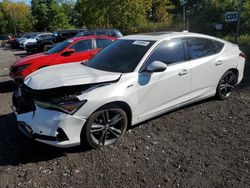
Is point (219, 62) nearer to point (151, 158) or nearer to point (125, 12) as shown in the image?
point (151, 158)

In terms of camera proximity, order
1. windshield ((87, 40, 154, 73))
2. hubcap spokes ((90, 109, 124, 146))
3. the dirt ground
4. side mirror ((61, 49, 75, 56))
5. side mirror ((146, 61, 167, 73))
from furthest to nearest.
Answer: side mirror ((61, 49, 75, 56)), windshield ((87, 40, 154, 73)), side mirror ((146, 61, 167, 73)), hubcap spokes ((90, 109, 124, 146)), the dirt ground

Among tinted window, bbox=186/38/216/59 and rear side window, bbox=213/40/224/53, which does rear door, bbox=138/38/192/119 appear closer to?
tinted window, bbox=186/38/216/59

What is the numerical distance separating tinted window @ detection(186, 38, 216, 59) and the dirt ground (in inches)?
47.1

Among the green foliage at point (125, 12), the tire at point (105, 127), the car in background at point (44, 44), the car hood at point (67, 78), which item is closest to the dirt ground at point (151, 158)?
the tire at point (105, 127)

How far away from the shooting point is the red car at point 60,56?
7.56 m

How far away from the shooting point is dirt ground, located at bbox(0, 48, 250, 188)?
320 cm

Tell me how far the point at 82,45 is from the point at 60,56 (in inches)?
39.6

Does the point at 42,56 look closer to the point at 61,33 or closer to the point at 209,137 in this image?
the point at 209,137

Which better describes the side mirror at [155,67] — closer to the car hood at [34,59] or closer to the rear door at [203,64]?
the rear door at [203,64]

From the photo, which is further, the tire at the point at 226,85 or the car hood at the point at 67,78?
the tire at the point at 226,85

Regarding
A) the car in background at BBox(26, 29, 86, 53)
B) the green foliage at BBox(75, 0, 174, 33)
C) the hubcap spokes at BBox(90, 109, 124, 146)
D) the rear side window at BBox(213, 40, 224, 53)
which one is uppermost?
the green foliage at BBox(75, 0, 174, 33)

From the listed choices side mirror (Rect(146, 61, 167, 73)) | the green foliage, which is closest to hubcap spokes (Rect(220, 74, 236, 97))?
side mirror (Rect(146, 61, 167, 73))

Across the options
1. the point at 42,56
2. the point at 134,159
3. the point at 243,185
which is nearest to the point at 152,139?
the point at 134,159

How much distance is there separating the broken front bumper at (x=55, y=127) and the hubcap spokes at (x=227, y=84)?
3473 mm
